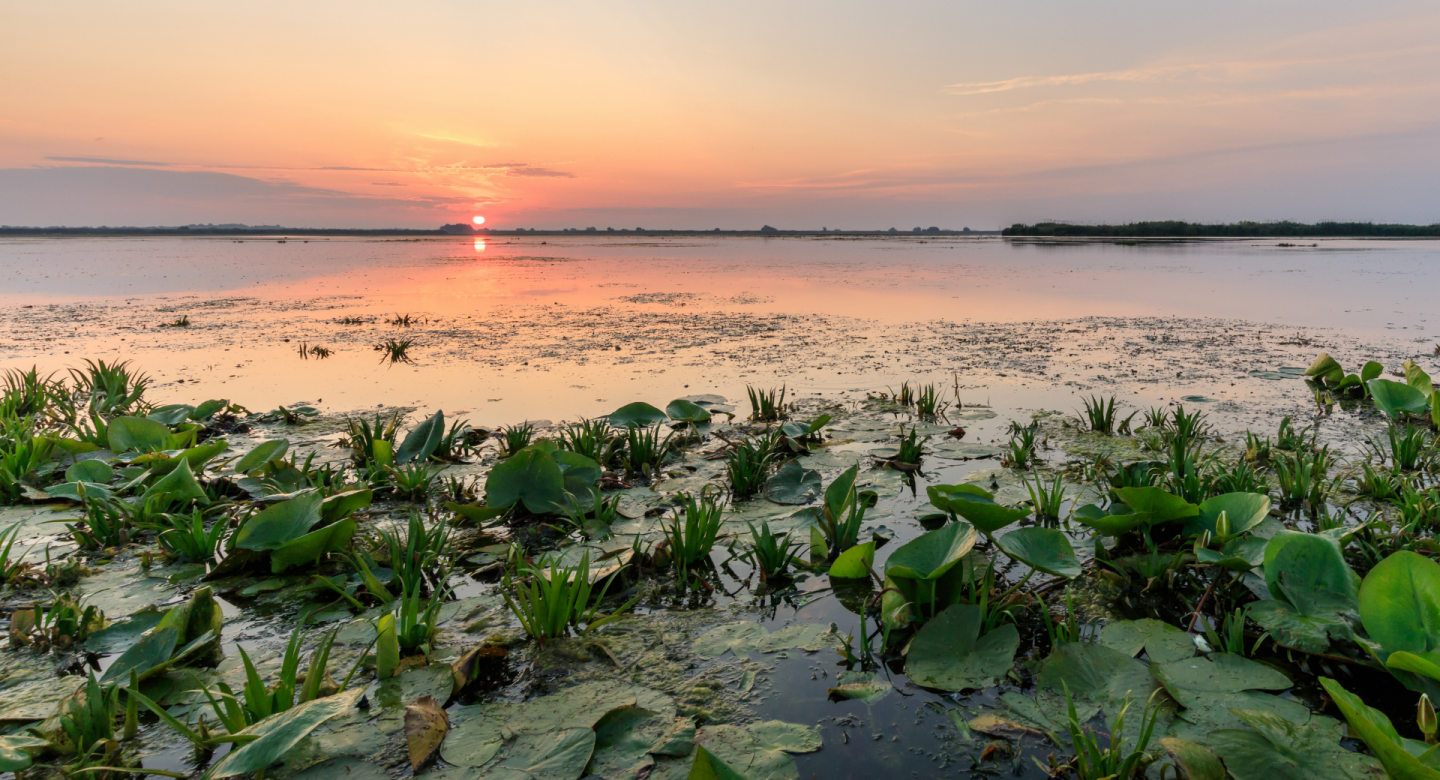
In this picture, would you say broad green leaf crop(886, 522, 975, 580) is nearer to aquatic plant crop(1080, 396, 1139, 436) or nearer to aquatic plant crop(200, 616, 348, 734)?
aquatic plant crop(200, 616, 348, 734)

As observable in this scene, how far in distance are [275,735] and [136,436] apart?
3.13 metres

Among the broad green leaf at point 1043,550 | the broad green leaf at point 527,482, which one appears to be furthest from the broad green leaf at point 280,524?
the broad green leaf at point 1043,550

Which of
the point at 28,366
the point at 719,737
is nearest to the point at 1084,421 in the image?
the point at 719,737

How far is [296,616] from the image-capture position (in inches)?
88.0

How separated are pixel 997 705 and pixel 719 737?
2.40 feet

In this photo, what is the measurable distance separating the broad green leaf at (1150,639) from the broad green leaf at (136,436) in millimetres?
4397

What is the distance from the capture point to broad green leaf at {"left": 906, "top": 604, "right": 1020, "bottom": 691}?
1.82m

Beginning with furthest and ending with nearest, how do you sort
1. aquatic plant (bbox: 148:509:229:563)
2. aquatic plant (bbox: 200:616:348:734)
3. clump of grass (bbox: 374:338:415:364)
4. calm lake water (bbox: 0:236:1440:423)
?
clump of grass (bbox: 374:338:415:364)
calm lake water (bbox: 0:236:1440:423)
aquatic plant (bbox: 148:509:229:563)
aquatic plant (bbox: 200:616:348:734)

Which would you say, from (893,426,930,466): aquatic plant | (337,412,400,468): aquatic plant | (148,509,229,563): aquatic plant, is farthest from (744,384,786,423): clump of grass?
(148,509,229,563): aquatic plant

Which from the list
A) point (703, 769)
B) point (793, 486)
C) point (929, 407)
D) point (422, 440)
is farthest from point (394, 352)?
point (703, 769)

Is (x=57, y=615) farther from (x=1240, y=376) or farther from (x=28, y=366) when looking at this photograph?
(x=1240, y=376)

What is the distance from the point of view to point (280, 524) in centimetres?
248

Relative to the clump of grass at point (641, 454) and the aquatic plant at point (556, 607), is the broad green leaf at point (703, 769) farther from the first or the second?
the clump of grass at point (641, 454)

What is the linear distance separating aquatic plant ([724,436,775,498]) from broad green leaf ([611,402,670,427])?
0.64 metres
